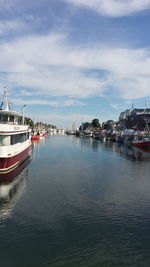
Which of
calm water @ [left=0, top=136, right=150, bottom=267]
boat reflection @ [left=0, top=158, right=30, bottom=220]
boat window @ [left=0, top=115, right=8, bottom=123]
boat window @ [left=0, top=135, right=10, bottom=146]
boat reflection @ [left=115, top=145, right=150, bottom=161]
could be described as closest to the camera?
calm water @ [left=0, top=136, right=150, bottom=267]

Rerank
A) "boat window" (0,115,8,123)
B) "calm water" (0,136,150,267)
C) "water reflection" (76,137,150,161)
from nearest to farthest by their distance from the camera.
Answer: "calm water" (0,136,150,267) → "boat window" (0,115,8,123) → "water reflection" (76,137,150,161)

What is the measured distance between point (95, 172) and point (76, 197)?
19.2 m

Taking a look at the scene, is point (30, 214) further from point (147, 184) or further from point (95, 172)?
point (95, 172)

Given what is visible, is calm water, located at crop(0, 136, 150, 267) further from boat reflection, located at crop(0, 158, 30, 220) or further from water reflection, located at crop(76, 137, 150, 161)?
water reflection, located at crop(76, 137, 150, 161)

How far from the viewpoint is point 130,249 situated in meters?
19.1

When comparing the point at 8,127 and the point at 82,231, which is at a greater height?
the point at 8,127

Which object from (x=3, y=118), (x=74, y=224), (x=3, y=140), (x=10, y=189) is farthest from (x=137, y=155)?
(x=74, y=224)

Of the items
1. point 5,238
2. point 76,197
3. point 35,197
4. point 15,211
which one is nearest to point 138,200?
point 76,197

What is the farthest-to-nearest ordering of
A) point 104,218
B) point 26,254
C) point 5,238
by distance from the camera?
point 104,218 → point 5,238 → point 26,254

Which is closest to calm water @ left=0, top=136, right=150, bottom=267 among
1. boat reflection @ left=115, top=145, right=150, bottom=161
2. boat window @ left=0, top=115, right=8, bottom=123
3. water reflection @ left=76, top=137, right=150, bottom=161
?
boat window @ left=0, top=115, right=8, bottom=123

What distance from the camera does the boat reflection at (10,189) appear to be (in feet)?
87.5

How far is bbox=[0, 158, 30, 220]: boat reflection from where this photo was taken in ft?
87.5

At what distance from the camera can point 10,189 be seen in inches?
1366

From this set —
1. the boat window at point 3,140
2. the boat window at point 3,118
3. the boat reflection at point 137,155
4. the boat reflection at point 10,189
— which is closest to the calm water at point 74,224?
the boat reflection at point 10,189
